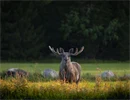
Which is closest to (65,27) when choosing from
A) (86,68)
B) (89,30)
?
(89,30)

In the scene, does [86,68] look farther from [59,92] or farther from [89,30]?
[59,92]

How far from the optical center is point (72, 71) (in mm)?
18781

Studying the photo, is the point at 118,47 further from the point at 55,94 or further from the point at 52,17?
the point at 55,94

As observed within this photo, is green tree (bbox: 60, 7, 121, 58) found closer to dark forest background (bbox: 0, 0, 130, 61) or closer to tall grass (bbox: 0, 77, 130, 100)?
dark forest background (bbox: 0, 0, 130, 61)

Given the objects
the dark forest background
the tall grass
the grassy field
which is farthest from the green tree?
the tall grass

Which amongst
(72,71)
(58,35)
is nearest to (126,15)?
Answer: (58,35)

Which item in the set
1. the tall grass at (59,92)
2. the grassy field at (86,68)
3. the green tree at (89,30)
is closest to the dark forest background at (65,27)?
the green tree at (89,30)

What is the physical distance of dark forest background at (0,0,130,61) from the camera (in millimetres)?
39438

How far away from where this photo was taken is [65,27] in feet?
134

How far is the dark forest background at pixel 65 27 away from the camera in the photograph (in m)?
39.4

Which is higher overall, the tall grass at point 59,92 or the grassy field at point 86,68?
the grassy field at point 86,68

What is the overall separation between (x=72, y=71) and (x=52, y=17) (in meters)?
22.5

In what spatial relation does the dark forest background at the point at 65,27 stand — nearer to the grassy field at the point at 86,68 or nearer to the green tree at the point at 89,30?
the green tree at the point at 89,30

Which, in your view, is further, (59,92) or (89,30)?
(89,30)
